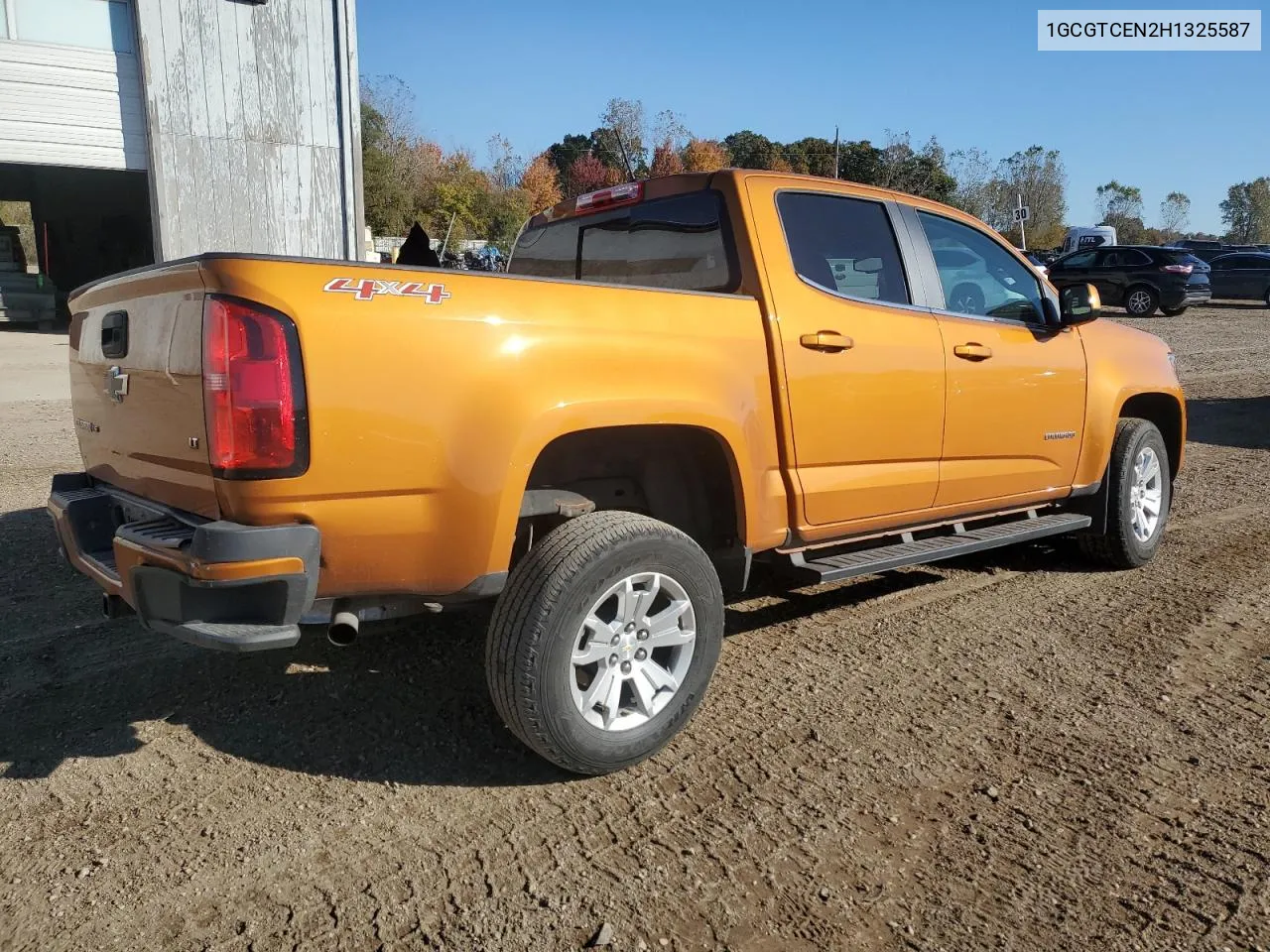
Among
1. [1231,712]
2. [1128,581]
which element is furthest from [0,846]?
[1128,581]

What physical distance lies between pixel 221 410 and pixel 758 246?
201 cm

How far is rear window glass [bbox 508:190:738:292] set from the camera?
147 inches

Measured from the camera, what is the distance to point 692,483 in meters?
3.61

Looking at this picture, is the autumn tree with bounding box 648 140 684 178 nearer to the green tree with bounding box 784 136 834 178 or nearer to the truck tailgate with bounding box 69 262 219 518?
the green tree with bounding box 784 136 834 178

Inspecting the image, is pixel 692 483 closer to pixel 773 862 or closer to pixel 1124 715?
pixel 773 862

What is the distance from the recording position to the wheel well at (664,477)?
3.38 m

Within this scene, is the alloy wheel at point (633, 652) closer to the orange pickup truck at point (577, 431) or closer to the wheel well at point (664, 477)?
the orange pickup truck at point (577, 431)

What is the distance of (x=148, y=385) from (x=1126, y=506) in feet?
15.6

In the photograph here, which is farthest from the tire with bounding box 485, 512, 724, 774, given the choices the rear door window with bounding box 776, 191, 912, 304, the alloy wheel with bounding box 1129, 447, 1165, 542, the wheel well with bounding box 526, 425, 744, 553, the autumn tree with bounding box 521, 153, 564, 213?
the autumn tree with bounding box 521, 153, 564, 213

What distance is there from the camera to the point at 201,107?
528 inches

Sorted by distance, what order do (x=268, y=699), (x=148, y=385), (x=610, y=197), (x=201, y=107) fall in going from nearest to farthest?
1. (x=148, y=385)
2. (x=268, y=699)
3. (x=610, y=197)
4. (x=201, y=107)

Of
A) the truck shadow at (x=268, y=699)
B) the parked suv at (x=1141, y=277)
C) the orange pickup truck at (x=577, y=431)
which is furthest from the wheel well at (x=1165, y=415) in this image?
the parked suv at (x=1141, y=277)

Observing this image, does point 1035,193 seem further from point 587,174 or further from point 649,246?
point 649,246

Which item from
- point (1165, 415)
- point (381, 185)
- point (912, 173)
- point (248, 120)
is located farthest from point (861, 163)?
point (1165, 415)
